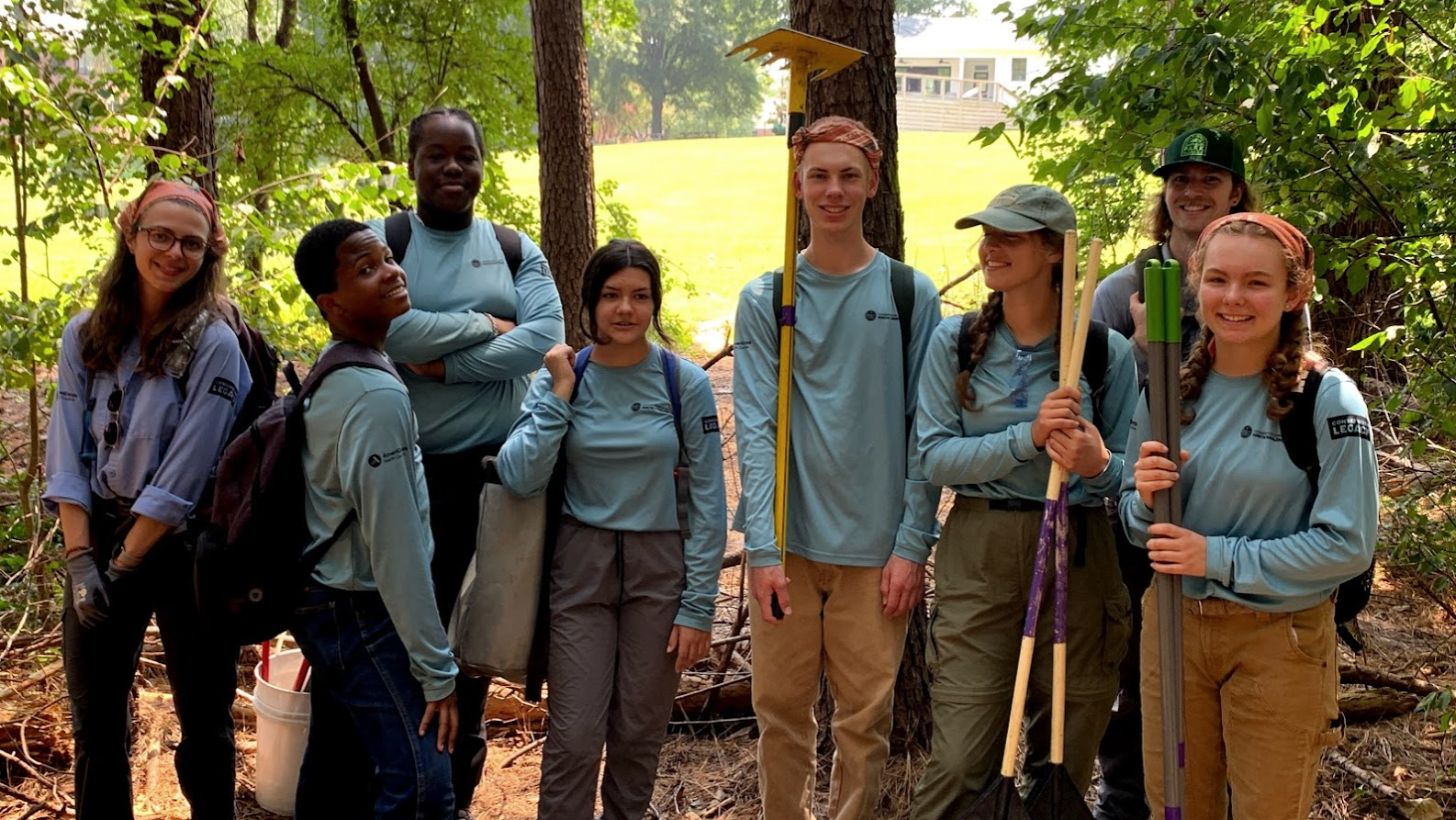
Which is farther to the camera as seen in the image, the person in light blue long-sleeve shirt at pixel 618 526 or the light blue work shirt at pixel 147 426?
the person in light blue long-sleeve shirt at pixel 618 526

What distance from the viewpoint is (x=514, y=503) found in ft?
11.1

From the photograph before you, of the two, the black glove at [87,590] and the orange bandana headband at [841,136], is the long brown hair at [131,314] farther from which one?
the orange bandana headband at [841,136]

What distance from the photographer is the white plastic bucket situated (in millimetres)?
3994

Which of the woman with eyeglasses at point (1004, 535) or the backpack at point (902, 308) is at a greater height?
the backpack at point (902, 308)

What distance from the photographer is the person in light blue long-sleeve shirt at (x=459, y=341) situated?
11.6ft

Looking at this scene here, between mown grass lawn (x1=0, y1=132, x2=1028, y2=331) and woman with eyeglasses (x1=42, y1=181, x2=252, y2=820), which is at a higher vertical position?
woman with eyeglasses (x1=42, y1=181, x2=252, y2=820)

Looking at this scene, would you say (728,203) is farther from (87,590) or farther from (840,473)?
(87,590)

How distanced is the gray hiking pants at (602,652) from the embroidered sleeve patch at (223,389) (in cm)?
102

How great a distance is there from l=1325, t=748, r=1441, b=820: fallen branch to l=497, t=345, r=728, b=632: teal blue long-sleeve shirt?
260cm

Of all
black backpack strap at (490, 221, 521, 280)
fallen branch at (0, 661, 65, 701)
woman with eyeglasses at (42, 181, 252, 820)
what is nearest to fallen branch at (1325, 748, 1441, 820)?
black backpack strap at (490, 221, 521, 280)

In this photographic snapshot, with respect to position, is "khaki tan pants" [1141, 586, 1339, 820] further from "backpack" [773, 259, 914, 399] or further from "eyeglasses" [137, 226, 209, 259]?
"eyeglasses" [137, 226, 209, 259]

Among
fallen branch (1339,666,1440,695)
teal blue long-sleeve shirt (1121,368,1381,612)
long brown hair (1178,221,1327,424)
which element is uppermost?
long brown hair (1178,221,1327,424)

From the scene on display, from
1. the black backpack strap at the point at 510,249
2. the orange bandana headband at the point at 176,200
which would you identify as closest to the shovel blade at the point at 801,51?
the black backpack strap at the point at 510,249

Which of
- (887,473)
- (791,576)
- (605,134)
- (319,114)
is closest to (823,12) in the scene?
(887,473)
